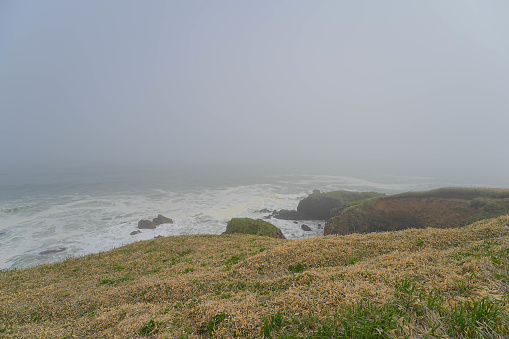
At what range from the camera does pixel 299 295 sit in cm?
625

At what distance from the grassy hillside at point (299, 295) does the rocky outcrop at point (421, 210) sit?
18.6m

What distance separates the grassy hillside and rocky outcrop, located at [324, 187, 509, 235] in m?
18.6

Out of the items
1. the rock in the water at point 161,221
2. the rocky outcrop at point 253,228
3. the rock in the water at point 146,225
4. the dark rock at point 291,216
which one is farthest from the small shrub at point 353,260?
the rock in the water at point 161,221

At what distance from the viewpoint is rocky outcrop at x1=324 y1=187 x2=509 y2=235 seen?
25.3 meters

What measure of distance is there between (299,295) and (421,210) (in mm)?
33619

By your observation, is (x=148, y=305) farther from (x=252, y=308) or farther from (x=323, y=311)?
(x=323, y=311)

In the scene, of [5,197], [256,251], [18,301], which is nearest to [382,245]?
[256,251]

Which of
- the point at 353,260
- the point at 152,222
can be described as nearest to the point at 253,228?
the point at 353,260

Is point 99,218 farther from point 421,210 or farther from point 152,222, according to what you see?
point 421,210

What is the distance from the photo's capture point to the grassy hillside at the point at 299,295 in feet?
13.8

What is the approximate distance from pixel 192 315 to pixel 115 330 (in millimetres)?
2146

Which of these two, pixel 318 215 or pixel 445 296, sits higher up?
pixel 445 296

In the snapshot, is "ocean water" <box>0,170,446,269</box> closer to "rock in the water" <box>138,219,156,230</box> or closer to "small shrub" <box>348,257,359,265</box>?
"rock in the water" <box>138,219,156,230</box>

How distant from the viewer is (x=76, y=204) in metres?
56.1
